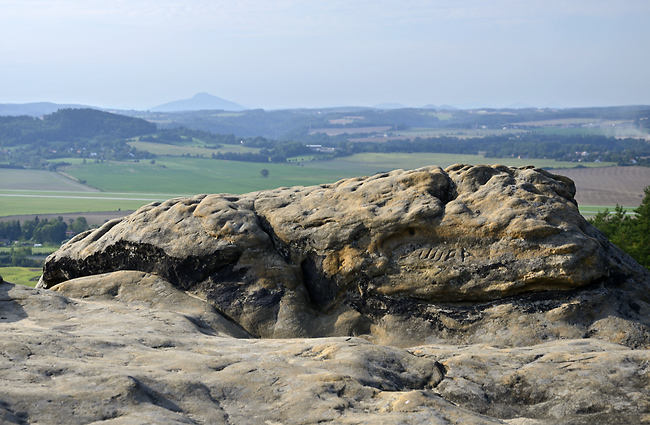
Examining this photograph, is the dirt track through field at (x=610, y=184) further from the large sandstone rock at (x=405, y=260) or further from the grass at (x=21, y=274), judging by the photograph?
the large sandstone rock at (x=405, y=260)

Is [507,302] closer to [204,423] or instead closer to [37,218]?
[204,423]

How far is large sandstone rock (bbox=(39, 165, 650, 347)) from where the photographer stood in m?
14.6

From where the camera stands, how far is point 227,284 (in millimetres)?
16828

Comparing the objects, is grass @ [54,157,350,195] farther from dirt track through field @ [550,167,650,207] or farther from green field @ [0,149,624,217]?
dirt track through field @ [550,167,650,207]

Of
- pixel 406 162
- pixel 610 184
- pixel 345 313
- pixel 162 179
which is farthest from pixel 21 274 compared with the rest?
pixel 610 184

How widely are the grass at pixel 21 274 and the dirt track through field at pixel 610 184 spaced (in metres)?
90.3

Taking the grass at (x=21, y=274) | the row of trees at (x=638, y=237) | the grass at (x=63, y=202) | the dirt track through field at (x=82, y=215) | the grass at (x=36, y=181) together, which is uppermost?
the row of trees at (x=638, y=237)

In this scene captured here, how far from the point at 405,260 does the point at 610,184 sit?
130 metres

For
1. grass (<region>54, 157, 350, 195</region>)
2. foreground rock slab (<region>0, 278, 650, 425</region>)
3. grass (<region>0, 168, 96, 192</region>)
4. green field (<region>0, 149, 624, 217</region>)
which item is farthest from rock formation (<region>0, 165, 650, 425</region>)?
grass (<region>0, 168, 96, 192</region>)

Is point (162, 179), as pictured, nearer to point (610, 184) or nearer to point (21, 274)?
point (21, 274)

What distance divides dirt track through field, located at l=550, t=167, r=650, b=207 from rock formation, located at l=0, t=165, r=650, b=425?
96.5 meters

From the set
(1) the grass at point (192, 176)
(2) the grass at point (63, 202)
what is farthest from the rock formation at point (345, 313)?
(1) the grass at point (192, 176)

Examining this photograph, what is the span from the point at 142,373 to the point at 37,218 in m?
112

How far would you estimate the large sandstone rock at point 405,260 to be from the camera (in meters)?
14.6
